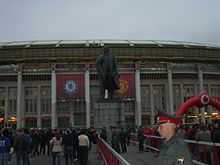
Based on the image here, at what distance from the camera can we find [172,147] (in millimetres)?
4023

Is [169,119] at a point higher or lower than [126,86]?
lower

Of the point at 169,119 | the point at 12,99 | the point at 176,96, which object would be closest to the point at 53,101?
the point at 12,99

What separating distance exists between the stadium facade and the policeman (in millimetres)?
75620

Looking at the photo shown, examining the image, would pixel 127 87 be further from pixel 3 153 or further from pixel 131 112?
pixel 3 153

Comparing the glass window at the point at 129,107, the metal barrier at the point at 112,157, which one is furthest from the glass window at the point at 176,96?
the metal barrier at the point at 112,157

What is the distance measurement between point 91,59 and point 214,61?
27.4m

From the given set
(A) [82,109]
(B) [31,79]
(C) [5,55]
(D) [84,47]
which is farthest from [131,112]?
(C) [5,55]

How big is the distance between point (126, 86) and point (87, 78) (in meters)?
11.2

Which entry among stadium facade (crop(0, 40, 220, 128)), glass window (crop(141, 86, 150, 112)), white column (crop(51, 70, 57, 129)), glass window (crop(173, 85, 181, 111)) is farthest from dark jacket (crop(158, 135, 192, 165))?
glass window (crop(173, 85, 181, 111))

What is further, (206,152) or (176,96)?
(176,96)

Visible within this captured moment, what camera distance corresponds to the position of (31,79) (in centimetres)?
8888

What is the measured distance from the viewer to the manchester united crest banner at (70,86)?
77.1 meters

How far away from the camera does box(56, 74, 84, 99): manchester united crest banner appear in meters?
77.1

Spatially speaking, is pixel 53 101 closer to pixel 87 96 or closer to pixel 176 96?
pixel 87 96
